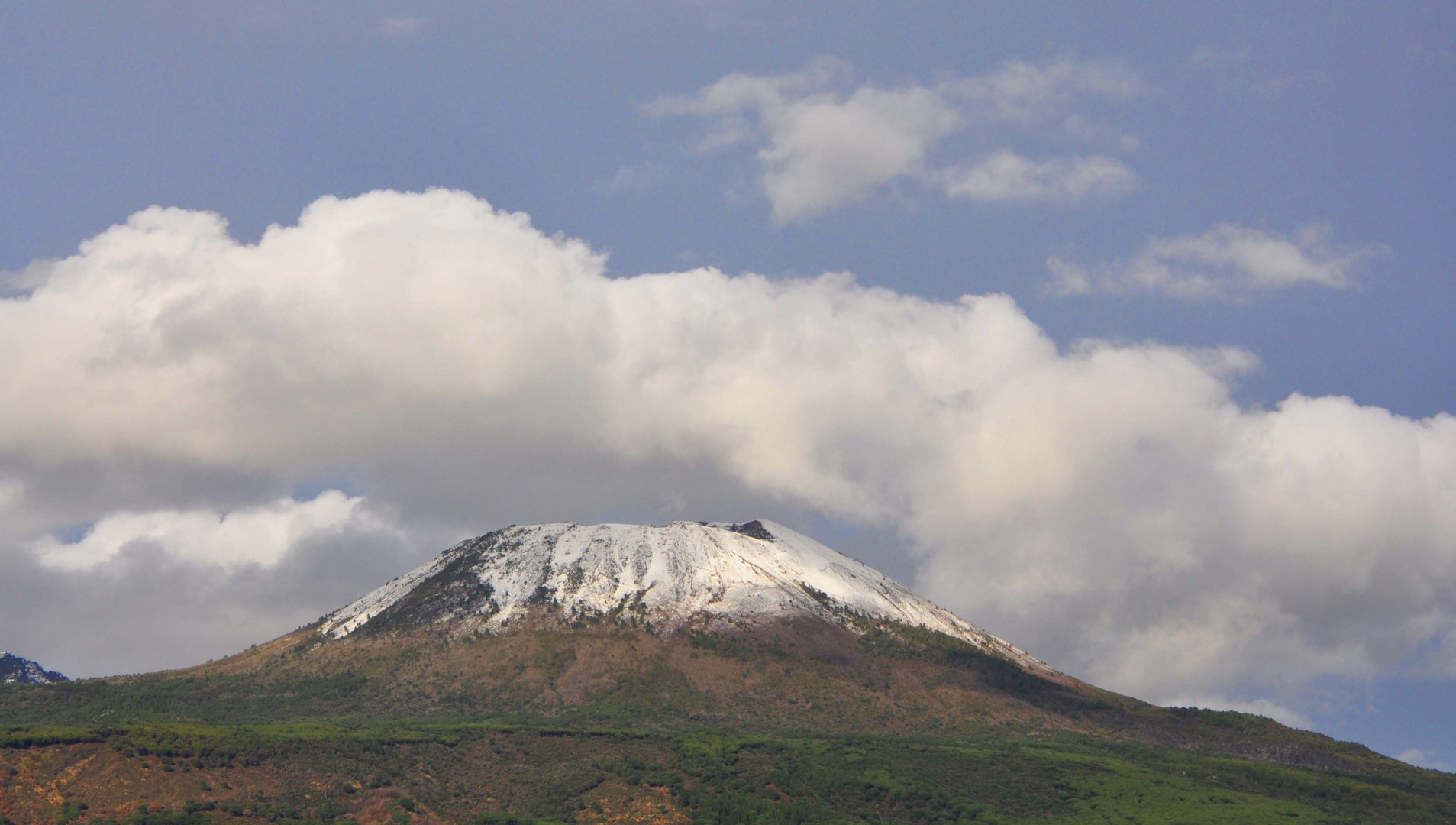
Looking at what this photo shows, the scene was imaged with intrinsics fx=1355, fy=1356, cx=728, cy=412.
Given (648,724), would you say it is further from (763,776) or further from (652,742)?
(763,776)

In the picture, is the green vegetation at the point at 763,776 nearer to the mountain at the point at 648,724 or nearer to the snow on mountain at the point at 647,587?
the mountain at the point at 648,724

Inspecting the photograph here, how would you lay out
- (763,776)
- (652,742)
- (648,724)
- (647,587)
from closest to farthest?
(763,776)
(652,742)
(648,724)
(647,587)

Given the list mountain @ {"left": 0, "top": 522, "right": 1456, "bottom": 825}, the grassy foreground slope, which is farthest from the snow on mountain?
the grassy foreground slope

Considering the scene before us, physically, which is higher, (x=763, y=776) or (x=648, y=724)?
(x=648, y=724)

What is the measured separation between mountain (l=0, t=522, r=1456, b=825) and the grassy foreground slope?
349 millimetres

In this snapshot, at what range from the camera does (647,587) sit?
182m

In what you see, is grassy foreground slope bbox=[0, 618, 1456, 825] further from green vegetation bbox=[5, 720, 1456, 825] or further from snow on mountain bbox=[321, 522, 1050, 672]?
snow on mountain bbox=[321, 522, 1050, 672]

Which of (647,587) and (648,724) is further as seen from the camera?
(647,587)

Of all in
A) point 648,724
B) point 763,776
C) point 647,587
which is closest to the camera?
point 763,776

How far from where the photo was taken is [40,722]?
139000 mm

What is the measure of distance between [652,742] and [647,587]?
47557 millimetres

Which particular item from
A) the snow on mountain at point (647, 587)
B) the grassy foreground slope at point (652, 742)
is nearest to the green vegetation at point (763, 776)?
the grassy foreground slope at point (652, 742)

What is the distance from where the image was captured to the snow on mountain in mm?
177125

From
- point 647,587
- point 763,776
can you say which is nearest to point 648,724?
point 763,776
